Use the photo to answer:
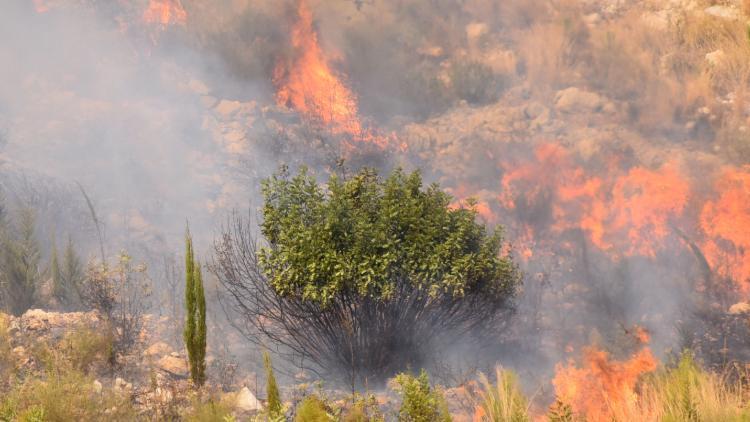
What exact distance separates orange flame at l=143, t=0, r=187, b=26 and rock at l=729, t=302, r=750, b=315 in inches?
550

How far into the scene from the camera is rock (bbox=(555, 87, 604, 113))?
13836mm

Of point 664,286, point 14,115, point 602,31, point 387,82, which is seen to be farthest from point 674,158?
point 14,115

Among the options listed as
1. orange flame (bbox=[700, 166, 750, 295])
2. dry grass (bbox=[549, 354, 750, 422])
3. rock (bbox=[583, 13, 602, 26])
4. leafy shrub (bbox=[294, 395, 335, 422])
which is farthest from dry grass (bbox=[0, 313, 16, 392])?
rock (bbox=[583, 13, 602, 26])

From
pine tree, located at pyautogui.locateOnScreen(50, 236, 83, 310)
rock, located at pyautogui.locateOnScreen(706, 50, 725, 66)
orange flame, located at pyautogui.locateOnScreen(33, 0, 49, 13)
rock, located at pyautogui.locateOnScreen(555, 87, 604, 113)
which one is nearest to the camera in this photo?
pine tree, located at pyautogui.locateOnScreen(50, 236, 83, 310)

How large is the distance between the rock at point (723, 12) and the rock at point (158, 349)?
13.3 metres

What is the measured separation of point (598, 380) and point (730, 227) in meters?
4.31

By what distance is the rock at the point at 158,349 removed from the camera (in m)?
8.72

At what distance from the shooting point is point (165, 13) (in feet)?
55.2

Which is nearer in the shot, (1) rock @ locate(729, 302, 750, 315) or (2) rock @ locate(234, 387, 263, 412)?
(2) rock @ locate(234, 387, 263, 412)

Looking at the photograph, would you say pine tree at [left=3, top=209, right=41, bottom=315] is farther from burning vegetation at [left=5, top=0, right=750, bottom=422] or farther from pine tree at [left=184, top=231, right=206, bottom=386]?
pine tree at [left=184, top=231, right=206, bottom=386]

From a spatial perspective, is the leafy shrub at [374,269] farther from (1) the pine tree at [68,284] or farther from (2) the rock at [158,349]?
(1) the pine tree at [68,284]

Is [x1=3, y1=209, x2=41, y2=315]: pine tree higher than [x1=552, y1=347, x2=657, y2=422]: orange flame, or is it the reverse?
[x1=3, y1=209, x2=41, y2=315]: pine tree

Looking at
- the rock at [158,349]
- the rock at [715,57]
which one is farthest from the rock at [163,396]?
the rock at [715,57]

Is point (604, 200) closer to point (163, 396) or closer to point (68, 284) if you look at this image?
point (163, 396)
